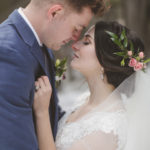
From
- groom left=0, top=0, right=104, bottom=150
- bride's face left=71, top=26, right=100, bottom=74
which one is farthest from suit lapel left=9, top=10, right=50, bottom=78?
bride's face left=71, top=26, right=100, bottom=74

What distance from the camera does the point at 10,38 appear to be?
1.67 m

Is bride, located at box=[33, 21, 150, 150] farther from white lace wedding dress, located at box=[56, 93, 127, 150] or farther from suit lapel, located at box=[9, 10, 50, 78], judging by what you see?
suit lapel, located at box=[9, 10, 50, 78]

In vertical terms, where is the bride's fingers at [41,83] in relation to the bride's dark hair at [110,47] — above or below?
above

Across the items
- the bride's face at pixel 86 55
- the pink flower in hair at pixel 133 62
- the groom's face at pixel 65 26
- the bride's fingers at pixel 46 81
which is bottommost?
the pink flower in hair at pixel 133 62

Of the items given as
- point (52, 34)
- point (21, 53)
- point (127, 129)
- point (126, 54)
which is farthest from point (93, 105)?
point (21, 53)

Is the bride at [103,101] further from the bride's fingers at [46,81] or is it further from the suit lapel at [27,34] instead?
the suit lapel at [27,34]

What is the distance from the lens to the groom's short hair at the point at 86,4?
5.98 feet

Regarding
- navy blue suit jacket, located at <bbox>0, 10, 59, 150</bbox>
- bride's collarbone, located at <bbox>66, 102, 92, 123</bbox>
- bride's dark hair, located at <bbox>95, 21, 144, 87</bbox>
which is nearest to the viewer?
navy blue suit jacket, located at <bbox>0, 10, 59, 150</bbox>

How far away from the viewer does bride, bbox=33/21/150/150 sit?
2.12 m

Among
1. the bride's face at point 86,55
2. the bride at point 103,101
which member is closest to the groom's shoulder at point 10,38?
the bride at point 103,101

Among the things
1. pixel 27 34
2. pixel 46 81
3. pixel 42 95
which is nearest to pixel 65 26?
pixel 27 34

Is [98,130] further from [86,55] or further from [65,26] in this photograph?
[65,26]

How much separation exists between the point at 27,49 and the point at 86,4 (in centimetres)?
56

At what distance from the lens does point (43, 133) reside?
198cm
